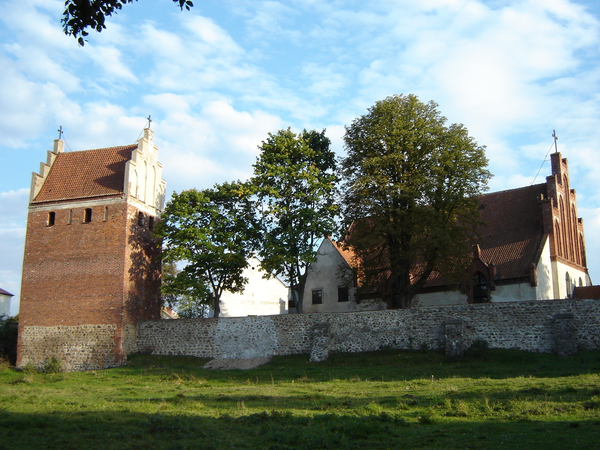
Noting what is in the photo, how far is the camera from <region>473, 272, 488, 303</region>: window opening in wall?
127ft

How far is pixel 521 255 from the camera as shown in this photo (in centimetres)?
3812

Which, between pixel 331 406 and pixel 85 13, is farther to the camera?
pixel 331 406

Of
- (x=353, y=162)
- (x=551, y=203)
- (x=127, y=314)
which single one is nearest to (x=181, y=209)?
(x=127, y=314)

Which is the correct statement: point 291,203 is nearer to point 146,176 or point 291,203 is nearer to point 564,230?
point 146,176

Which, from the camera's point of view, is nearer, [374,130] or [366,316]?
[366,316]

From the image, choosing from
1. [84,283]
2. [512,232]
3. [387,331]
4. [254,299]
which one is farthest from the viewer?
[254,299]

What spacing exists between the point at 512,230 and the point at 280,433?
1177 inches

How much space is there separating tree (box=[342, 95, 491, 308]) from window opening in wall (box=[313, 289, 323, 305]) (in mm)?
9222

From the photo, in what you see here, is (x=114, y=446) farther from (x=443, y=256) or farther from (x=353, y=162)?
(x=353, y=162)

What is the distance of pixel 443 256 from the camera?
33656mm

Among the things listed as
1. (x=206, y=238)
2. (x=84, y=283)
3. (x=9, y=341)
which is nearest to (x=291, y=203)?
(x=206, y=238)

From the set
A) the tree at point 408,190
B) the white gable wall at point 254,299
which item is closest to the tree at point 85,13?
A: the tree at point 408,190

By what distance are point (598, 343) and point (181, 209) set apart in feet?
81.5

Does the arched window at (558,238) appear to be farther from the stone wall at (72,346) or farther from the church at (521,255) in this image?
the stone wall at (72,346)
